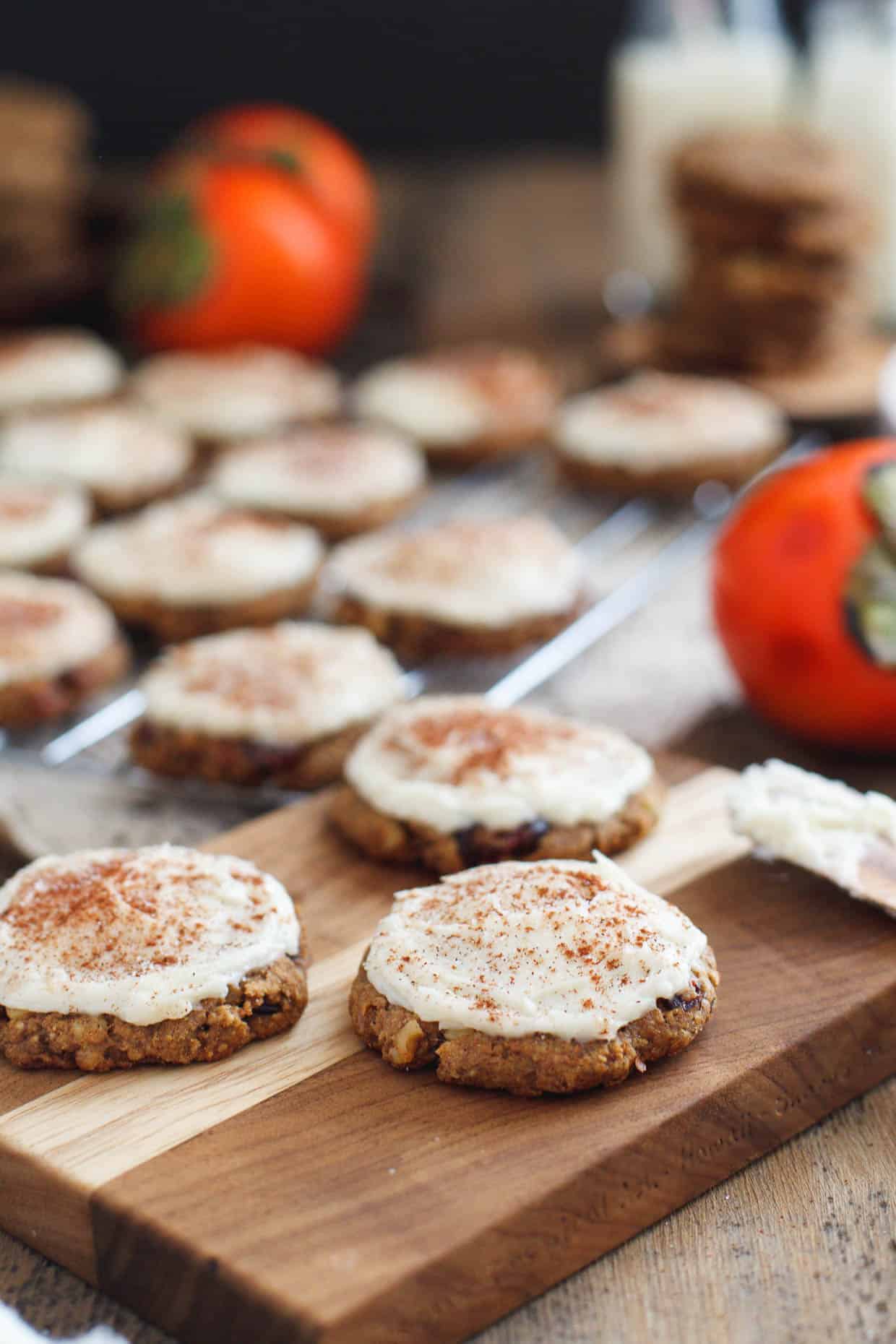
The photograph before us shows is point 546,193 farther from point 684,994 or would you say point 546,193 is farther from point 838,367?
point 684,994

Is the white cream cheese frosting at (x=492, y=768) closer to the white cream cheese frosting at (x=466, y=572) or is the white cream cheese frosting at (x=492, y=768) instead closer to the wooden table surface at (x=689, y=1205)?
the wooden table surface at (x=689, y=1205)

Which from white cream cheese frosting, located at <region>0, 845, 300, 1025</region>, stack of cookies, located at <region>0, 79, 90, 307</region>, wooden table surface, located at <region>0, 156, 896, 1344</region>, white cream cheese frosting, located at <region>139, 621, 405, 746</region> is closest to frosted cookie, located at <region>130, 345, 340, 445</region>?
stack of cookies, located at <region>0, 79, 90, 307</region>

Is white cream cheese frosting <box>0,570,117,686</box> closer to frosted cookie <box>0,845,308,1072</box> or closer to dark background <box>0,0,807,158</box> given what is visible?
frosted cookie <box>0,845,308,1072</box>

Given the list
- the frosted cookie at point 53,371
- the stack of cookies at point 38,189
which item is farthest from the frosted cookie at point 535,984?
the stack of cookies at point 38,189

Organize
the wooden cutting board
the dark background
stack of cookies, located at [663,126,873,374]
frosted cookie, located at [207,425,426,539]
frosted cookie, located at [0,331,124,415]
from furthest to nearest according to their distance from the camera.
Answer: the dark background → frosted cookie, located at [0,331,124,415] → stack of cookies, located at [663,126,873,374] → frosted cookie, located at [207,425,426,539] → the wooden cutting board

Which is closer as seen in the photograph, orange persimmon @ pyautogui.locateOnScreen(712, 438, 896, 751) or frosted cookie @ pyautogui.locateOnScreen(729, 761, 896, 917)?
frosted cookie @ pyautogui.locateOnScreen(729, 761, 896, 917)
